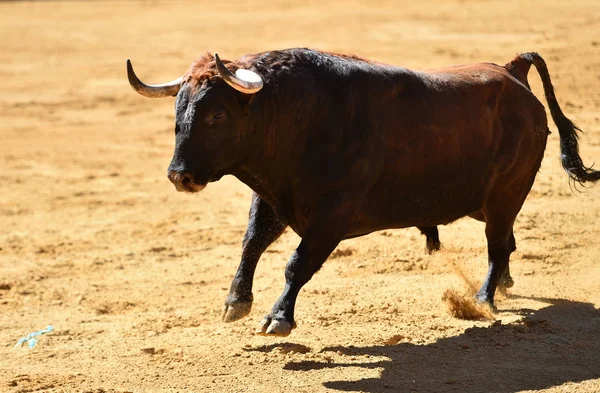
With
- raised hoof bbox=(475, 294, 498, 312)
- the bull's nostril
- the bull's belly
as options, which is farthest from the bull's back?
the bull's nostril

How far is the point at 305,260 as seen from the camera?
663 cm

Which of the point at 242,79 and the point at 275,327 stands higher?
the point at 242,79

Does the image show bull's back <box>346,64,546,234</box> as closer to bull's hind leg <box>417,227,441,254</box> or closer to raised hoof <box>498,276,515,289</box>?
bull's hind leg <box>417,227,441,254</box>

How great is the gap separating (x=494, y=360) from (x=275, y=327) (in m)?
1.42

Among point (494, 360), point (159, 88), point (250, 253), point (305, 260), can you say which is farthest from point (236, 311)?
point (494, 360)

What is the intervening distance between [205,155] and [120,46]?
48.1 feet

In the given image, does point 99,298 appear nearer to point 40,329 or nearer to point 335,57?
point 40,329

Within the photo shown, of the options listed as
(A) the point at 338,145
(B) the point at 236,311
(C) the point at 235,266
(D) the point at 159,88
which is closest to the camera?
(A) the point at 338,145

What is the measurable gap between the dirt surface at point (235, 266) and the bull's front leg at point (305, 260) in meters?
0.36

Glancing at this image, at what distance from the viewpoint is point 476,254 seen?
9312mm

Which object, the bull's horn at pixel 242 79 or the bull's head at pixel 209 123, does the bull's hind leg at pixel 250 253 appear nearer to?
the bull's head at pixel 209 123

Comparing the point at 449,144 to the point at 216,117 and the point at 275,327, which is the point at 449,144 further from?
the point at 275,327

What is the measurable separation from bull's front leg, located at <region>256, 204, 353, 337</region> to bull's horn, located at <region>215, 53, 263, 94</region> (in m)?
0.90

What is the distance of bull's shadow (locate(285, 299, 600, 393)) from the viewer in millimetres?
6293
